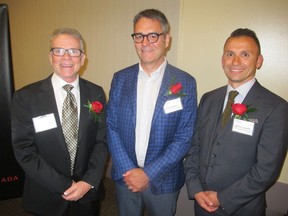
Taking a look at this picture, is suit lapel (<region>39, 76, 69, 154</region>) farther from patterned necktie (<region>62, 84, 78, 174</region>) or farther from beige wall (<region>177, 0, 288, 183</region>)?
beige wall (<region>177, 0, 288, 183</region>)

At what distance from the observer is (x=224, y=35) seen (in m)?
2.46

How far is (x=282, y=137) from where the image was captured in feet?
4.98

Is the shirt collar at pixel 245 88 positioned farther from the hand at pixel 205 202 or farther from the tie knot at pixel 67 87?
the tie knot at pixel 67 87

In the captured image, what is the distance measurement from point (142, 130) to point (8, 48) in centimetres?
217

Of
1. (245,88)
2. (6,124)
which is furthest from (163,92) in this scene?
(6,124)

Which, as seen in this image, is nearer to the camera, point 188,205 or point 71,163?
point 71,163

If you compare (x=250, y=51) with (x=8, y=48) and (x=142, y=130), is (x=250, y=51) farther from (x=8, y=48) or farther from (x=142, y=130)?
(x=8, y=48)

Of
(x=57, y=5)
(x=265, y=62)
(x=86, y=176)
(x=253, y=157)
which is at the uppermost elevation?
(x=57, y=5)

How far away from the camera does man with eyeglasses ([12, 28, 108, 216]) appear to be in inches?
67.3

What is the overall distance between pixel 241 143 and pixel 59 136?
133cm

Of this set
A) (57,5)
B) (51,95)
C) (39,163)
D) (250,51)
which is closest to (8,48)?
(57,5)

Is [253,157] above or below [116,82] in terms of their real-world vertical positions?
below

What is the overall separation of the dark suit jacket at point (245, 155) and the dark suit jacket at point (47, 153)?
0.88 metres

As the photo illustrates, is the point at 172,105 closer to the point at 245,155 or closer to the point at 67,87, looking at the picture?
the point at 245,155
